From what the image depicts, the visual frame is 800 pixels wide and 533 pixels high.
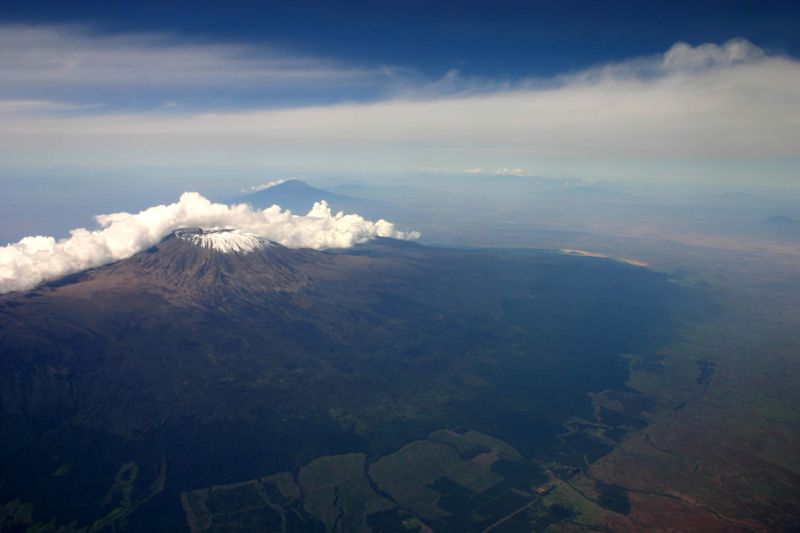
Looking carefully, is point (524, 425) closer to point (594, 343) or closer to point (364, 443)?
point (364, 443)

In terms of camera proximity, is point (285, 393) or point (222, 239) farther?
point (222, 239)

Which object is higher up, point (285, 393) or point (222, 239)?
point (222, 239)

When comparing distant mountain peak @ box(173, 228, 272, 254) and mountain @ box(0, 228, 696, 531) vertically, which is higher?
distant mountain peak @ box(173, 228, 272, 254)

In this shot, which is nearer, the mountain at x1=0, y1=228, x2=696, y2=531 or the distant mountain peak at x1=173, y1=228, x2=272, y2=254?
the mountain at x1=0, y1=228, x2=696, y2=531

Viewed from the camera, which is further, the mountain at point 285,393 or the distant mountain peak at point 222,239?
the distant mountain peak at point 222,239
